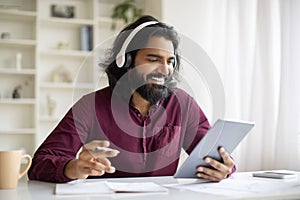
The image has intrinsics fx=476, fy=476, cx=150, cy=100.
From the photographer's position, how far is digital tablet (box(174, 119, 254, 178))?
1294mm

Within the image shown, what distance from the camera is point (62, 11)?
13.2ft

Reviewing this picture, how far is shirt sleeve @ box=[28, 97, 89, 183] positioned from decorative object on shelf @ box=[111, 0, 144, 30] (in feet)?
7.86

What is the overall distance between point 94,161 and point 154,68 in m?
0.46

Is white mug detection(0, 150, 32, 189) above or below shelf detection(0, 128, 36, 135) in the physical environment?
above

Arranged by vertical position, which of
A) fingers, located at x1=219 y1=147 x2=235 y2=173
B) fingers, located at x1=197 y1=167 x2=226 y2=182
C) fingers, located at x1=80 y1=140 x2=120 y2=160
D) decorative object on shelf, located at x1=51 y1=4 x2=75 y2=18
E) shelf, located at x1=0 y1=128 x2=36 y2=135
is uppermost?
decorative object on shelf, located at x1=51 y1=4 x2=75 y2=18

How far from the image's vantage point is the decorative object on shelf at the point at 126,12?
398 centimetres

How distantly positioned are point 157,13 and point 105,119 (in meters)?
1.98

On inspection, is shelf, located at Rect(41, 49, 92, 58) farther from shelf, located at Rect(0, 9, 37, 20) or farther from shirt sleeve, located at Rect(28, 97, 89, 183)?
shirt sleeve, located at Rect(28, 97, 89, 183)

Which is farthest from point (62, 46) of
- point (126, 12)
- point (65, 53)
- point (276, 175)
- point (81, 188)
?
point (81, 188)

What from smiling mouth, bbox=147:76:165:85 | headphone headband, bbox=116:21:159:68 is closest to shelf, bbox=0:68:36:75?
headphone headband, bbox=116:21:159:68

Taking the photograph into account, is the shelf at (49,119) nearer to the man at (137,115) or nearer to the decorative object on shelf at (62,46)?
the decorative object on shelf at (62,46)

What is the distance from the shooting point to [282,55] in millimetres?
2703

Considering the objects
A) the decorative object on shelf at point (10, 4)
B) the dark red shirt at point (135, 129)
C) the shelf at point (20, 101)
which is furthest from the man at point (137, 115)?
the decorative object on shelf at point (10, 4)

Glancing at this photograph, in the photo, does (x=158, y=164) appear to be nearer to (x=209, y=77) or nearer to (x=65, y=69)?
(x=209, y=77)
